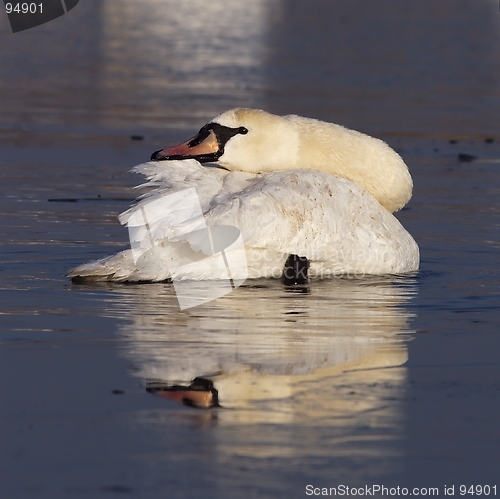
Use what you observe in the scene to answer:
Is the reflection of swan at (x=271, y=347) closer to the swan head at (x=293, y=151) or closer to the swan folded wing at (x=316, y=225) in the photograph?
the swan folded wing at (x=316, y=225)

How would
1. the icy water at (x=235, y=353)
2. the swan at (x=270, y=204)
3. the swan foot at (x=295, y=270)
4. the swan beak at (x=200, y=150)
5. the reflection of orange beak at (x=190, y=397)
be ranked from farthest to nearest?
the swan beak at (x=200, y=150) → the swan foot at (x=295, y=270) → the swan at (x=270, y=204) → the reflection of orange beak at (x=190, y=397) → the icy water at (x=235, y=353)

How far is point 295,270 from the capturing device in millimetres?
7977

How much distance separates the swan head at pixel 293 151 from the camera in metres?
8.75

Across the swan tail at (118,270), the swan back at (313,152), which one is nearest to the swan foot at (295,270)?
the swan tail at (118,270)

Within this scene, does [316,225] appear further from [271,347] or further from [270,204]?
[271,347]

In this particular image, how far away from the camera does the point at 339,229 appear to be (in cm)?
803

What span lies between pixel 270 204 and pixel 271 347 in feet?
A: 5.66

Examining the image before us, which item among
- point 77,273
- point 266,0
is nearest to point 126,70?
point 77,273

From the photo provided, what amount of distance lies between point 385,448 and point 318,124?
4.82 metres

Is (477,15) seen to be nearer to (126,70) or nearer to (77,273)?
(126,70)

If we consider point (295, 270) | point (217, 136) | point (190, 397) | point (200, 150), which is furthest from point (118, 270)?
point (190, 397)

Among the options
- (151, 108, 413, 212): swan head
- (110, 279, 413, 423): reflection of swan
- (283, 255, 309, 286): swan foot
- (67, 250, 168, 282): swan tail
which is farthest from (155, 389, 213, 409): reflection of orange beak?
(151, 108, 413, 212): swan head

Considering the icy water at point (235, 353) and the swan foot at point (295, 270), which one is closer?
A: the icy water at point (235, 353)

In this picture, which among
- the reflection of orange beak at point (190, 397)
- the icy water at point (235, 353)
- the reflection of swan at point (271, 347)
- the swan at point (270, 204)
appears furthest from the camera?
the swan at point (270, 204)
